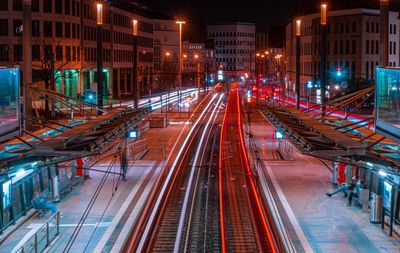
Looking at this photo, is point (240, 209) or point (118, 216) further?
point (240, 209)

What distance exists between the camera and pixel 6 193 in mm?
19953

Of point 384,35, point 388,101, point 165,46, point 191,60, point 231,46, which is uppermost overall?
point 231,46

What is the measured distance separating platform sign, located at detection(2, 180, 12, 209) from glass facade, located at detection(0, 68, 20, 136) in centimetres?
362

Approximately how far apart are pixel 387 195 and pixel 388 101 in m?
4.95

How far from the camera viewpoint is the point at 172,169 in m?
32.7

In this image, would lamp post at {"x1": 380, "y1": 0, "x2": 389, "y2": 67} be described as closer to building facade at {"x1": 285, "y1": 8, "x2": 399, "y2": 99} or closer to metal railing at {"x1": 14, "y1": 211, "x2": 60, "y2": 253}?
metal railing at {"x1": 14, "y1": 211, "x2": 60, "y2": 253}

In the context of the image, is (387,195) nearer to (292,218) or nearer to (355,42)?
(292,218)

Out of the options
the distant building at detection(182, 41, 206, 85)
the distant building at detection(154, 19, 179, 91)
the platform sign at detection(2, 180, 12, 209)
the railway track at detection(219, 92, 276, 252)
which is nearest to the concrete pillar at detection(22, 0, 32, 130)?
the platform sign at detection(2, 180, 12, 209)

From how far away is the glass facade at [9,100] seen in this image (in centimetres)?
1600

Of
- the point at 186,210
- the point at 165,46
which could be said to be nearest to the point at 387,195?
the point at 186,210

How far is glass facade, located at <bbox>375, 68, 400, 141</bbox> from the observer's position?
51.5 ft

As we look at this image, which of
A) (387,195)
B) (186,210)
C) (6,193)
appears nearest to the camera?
(6,193)

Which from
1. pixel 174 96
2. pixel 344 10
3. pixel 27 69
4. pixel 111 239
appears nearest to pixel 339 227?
pixel 111 239

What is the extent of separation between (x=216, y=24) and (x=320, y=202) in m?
175
